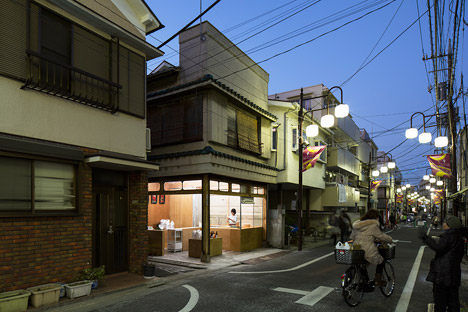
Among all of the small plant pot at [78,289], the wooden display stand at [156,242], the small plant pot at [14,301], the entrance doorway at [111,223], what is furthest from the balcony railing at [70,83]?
the wooden display stand at [156,242]

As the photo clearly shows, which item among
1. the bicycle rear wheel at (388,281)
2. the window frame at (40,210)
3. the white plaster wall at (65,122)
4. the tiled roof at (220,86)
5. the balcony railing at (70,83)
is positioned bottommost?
the bicycle rear wheel at (388,281)

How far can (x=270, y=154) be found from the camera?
1834 centimetres

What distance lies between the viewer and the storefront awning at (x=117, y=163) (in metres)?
8.23

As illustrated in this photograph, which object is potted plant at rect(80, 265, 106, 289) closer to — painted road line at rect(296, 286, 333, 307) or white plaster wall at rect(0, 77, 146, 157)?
white plaster wall at rect(0, 77, 146, 157)

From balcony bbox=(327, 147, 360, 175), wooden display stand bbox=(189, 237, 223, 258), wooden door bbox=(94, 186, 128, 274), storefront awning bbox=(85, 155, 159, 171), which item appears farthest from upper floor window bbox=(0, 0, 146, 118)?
balcony bbox=(327, 147, 360, 175)

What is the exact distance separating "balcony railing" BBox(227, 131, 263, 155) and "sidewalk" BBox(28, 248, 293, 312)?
17.4ft

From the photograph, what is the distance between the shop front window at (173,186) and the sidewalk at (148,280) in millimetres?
3093

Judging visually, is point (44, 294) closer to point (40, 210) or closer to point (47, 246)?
point (47, 246)

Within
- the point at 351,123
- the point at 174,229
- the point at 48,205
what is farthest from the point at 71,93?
the point at 351,123

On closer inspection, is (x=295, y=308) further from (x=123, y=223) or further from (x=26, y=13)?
(x=26, y=13)

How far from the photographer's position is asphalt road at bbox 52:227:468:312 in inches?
279

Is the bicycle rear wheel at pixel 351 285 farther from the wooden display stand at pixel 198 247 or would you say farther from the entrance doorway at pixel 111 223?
the wooden display stand at pixel 198 247

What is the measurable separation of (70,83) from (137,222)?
4.68 meters

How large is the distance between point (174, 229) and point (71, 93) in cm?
883
